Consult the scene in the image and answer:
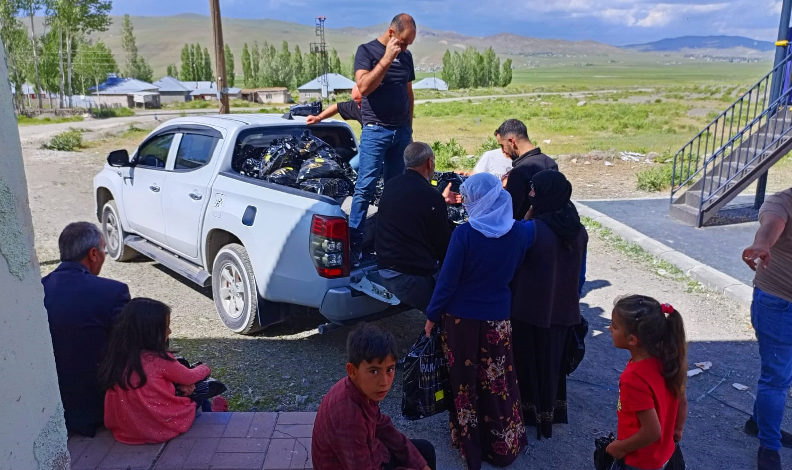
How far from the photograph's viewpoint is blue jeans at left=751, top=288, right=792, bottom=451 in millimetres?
3488

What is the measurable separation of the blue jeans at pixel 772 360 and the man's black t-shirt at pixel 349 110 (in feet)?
11.8

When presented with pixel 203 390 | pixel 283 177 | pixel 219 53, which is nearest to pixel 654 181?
pixel 219 53

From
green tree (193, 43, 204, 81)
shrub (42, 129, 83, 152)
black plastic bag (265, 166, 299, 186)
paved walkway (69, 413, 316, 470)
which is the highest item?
green tree (193, 43, 204, 81)

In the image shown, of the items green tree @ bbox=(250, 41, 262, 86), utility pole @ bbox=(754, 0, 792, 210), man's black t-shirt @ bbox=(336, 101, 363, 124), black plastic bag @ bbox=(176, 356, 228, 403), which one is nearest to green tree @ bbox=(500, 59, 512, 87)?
green tree @ bbox=(250, 41, 262, 86)

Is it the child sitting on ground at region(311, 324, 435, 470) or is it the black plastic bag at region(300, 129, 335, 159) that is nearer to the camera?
the child sitting on ground at region(311, 324, 435, 470)

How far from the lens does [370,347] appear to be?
257 centimetres

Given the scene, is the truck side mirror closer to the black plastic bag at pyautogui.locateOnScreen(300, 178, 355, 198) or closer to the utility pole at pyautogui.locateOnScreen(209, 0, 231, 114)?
the black plastic bag at pyautogui.locateOnScreen(300, 178, 355, 198)

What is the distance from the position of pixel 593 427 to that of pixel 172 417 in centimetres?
276

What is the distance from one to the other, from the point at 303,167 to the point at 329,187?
328 mm

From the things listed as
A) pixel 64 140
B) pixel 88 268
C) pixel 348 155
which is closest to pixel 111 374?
pixel 88 268

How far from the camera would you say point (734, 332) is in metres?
5.77

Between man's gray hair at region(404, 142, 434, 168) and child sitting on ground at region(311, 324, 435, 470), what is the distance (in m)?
1.71

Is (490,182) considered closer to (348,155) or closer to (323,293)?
(323,293)

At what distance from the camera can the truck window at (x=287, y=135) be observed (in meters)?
5.82
